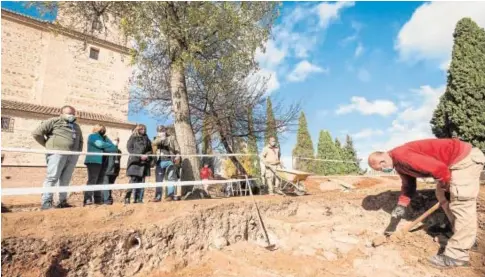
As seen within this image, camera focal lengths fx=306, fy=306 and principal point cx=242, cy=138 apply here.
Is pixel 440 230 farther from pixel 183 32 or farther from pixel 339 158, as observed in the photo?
pixel 339 158

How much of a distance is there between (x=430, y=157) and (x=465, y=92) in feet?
35.4

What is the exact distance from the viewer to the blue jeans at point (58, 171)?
4866mm

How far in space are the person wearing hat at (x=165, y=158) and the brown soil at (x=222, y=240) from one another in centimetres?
193

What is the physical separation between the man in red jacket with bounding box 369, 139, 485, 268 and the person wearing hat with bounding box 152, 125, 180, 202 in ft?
14.5

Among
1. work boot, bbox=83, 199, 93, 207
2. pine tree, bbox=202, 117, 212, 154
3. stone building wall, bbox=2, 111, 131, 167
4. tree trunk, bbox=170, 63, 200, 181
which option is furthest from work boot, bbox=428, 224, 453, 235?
stone building wall, bbox=2, 111, 131, 167

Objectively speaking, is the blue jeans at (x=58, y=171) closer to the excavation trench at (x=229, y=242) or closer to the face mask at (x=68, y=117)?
the face mask at (x=68, y=117)

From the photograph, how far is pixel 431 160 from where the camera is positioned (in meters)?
4.10

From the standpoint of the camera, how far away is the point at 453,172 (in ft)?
13.7

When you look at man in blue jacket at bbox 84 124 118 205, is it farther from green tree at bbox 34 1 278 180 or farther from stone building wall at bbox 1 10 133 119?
stone building wall at bbox 1 10 133 119

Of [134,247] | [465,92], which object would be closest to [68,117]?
[134,247]

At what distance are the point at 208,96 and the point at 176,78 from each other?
18.1ft

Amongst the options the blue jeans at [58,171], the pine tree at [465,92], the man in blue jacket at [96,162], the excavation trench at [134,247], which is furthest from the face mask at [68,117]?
the pine tree at [465,92]

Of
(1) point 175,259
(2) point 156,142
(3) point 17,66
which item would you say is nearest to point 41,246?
(1) point 175,259

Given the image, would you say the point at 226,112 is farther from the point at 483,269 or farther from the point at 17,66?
the point at 17,66
